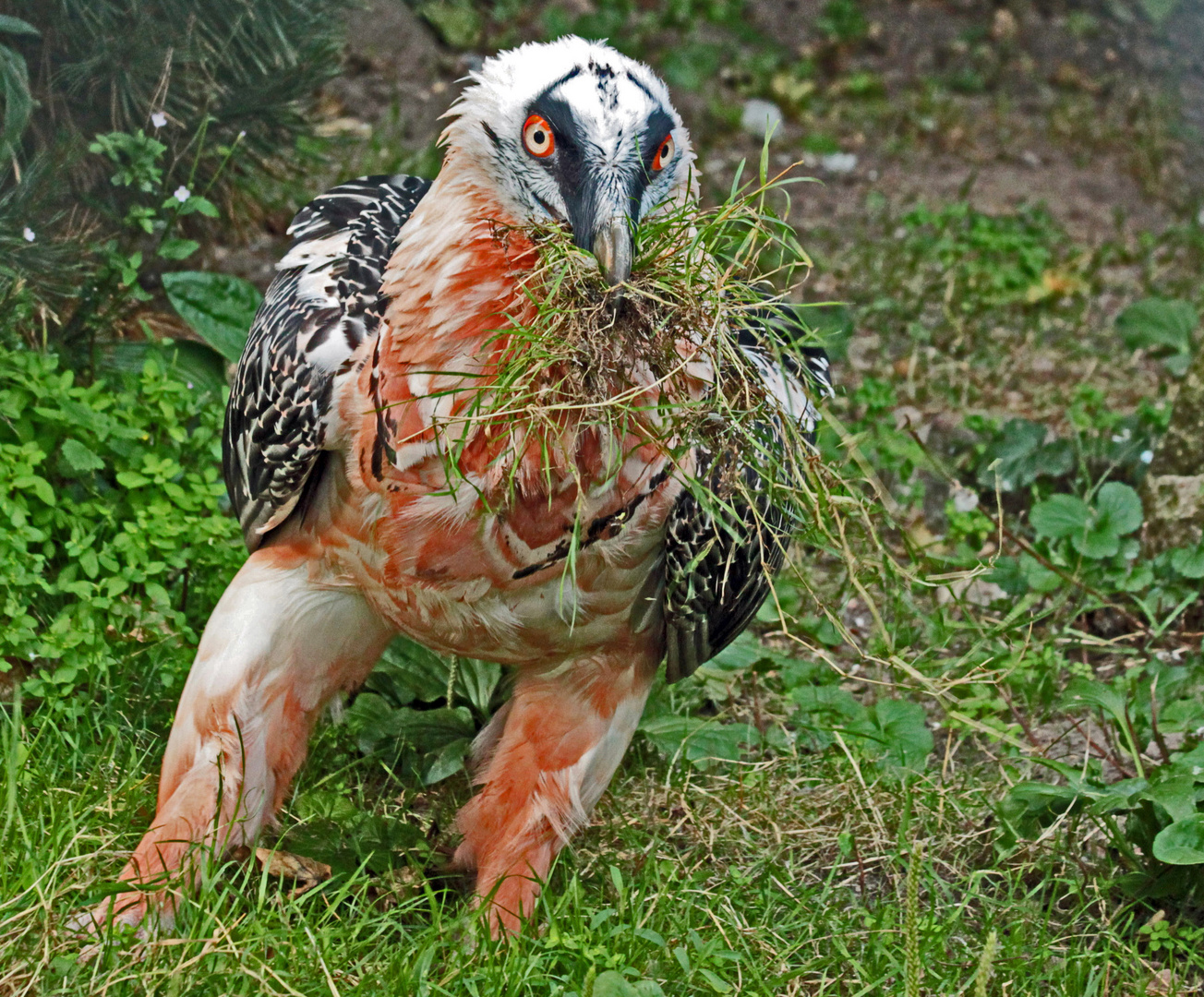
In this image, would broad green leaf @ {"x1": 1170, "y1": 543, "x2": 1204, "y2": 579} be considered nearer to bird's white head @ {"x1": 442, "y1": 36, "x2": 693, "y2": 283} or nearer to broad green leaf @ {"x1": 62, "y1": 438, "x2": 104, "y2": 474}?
bird's white head @ {"x1": 442, "y1": 36, "x2": 693, "y2": 283}

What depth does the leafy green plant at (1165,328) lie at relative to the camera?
625 cm

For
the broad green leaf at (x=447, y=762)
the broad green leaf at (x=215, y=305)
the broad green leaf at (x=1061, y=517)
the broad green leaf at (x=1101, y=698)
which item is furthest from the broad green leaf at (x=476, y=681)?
the broad green leaf at (x=1061, y=517)

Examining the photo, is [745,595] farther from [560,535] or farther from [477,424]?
[477,424]

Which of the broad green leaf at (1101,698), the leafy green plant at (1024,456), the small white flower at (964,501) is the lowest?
the small white flower at (964,501)

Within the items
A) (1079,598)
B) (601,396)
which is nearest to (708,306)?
(601,396)

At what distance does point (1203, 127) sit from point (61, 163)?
7044mm

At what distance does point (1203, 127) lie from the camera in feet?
29.0

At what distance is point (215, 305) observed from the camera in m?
4.80

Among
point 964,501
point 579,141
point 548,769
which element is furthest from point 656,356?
point 964,501

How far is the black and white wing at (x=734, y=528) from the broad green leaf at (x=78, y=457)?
5.78ft

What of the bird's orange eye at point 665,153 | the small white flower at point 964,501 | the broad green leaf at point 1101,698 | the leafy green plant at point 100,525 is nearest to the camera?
the bird's orange eye at point 665,153

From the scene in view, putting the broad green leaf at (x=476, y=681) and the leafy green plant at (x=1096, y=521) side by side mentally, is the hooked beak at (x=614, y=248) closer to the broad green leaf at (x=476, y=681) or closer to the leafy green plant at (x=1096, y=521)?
the broad green leaf at (x=476, y=681)

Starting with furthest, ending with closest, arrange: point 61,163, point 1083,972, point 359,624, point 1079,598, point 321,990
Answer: point 1079,598
point 61,163
point 359,624
point 1083,972
point 321,990

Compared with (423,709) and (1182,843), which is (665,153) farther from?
(423,709)
